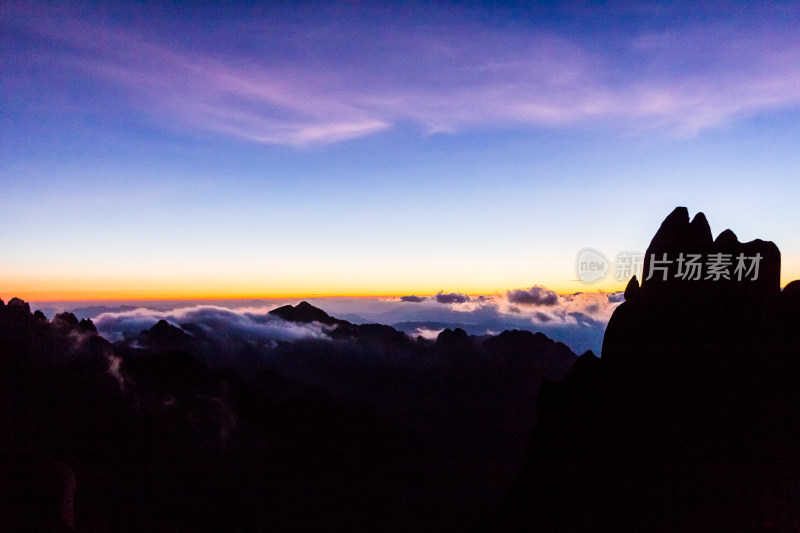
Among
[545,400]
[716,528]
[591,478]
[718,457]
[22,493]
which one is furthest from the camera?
[545,400]

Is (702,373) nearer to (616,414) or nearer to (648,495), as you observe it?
(616,414)

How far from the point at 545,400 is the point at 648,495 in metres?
15.6

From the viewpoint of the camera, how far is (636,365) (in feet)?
183

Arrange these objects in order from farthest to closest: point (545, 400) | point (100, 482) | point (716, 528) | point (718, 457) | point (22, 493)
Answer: point (100, 482)
point (545, 400)
point (718, 457)
point (716, 528)
point (22, 493)

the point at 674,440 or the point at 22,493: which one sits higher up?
the point at 674,440

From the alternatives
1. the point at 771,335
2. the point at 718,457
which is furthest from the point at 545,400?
the point at 771,335

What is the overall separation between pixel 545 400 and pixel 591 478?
10.5 metres

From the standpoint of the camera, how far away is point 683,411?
52281 mm

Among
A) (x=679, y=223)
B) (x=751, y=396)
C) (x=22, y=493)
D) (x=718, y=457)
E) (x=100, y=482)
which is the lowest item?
(x=100, y=482)

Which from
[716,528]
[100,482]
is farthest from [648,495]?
[100,482]

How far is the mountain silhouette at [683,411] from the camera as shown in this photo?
155ft

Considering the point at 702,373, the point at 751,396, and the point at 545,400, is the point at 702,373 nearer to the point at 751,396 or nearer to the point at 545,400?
the point at 751,396

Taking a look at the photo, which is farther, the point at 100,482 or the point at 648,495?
the point at 100,482

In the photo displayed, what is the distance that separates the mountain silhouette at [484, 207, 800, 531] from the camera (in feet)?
155
